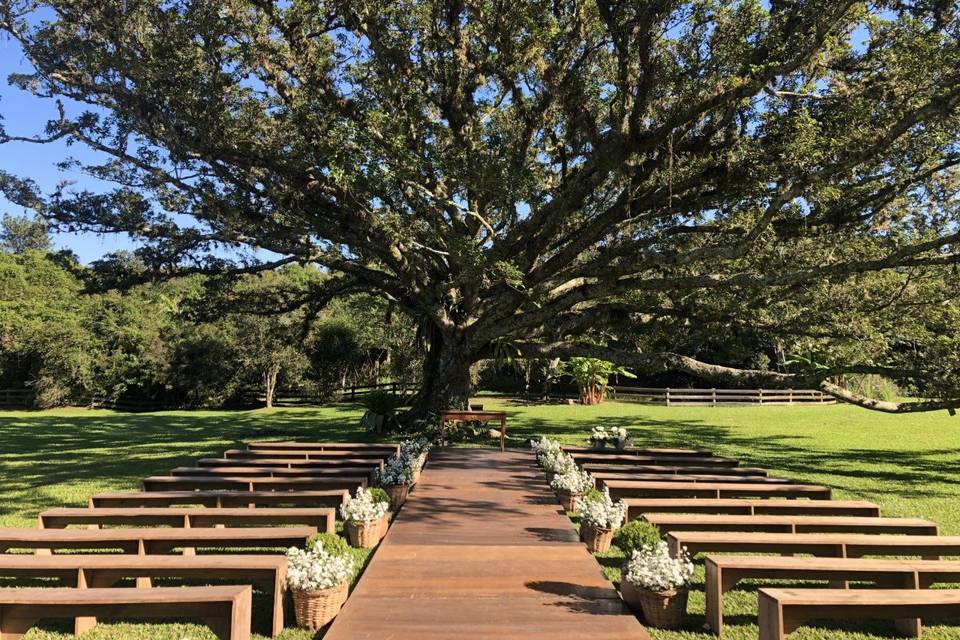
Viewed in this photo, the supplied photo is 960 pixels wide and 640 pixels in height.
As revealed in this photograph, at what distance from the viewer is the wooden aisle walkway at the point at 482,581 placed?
11.9 ft

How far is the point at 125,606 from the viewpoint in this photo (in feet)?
10.9

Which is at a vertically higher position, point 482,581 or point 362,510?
point 362,510

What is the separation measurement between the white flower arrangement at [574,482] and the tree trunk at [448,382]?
6653 mm

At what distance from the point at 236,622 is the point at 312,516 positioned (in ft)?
6.55

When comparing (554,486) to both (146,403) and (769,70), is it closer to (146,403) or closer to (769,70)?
(769,70)

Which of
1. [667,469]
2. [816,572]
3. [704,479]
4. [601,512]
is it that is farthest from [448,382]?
[816,572]

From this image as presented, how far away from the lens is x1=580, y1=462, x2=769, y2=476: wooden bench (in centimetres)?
787

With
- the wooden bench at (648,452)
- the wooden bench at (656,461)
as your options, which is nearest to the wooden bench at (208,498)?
the wooden bench at (656,461)

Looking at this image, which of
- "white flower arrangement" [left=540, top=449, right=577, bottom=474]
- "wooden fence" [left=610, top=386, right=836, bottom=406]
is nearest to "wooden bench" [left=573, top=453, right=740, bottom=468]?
"white flower arrangement" [left=540, top=449, right=577, bottom=474]

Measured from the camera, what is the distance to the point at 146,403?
29.4m

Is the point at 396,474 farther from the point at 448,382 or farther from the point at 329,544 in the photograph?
the point at 448,382

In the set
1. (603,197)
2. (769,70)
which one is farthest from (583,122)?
(769,70)

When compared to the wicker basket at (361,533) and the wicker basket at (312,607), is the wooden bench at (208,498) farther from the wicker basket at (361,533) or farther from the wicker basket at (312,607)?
the wicker basket at (312,607)

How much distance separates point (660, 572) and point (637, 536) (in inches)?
35.2
